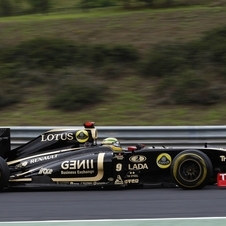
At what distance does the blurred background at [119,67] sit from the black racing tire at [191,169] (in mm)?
4748

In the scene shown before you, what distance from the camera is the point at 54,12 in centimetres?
2455

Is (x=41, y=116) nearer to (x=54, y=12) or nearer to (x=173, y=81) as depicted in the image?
(x=173, y=81)

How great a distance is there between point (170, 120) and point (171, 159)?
4.75 metres

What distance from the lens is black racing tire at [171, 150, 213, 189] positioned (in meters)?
8.49

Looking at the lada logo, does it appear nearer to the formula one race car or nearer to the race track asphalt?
the formula one race car

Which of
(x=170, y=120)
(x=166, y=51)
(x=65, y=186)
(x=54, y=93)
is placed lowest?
(x=65, y=186)

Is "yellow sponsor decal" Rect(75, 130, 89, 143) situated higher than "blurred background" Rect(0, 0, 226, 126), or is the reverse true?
"blurred background" Rect(0, 0, 226, 126)

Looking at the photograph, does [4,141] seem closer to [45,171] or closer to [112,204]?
[45,171]

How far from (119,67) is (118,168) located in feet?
26.6

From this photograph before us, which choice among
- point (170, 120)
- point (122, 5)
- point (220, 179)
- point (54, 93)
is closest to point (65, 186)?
point (220, 179)

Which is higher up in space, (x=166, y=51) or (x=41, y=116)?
(x=166, y=51)

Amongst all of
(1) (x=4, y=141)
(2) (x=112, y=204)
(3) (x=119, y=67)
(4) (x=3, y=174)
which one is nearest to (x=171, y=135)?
(1) (x=4, y=141)

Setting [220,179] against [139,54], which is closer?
[220,179]

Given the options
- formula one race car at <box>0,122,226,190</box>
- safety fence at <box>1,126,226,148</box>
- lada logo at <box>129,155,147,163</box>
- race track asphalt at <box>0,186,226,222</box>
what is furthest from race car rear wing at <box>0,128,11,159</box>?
lada logo at <box>129,155,147,163</box>
